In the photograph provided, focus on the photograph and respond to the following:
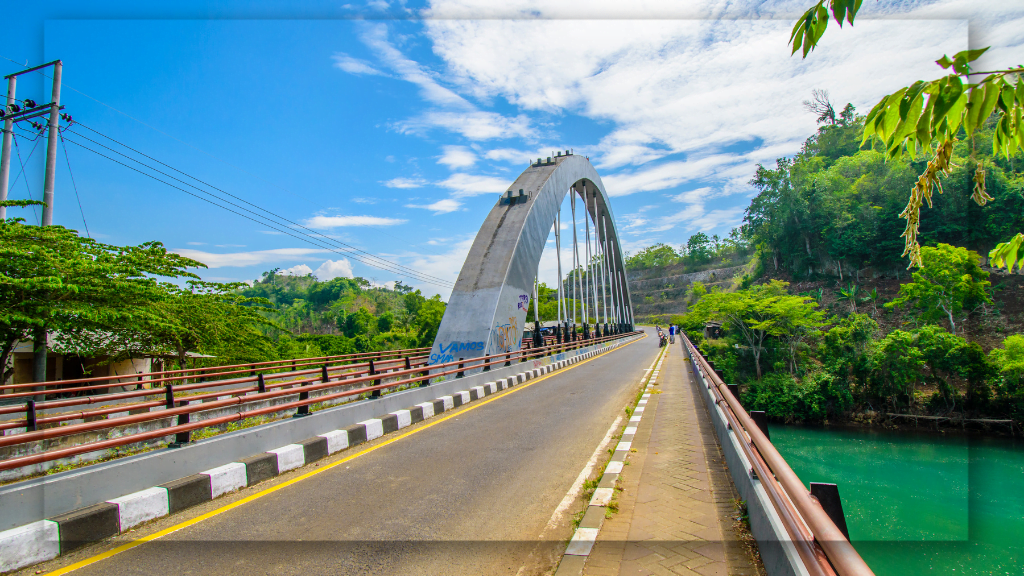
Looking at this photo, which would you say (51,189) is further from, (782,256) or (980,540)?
(782,256)

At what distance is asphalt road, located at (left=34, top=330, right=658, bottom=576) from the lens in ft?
9.84

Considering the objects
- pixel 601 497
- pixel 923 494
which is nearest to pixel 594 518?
pixel 601 497

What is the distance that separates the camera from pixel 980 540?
14867 mm

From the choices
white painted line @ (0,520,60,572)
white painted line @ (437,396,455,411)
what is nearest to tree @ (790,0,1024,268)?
white painted line @ (0,520,60,572)

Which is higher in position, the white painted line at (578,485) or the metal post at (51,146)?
the metal post at (51,146)

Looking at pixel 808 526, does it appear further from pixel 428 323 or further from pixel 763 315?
pixel 428 323

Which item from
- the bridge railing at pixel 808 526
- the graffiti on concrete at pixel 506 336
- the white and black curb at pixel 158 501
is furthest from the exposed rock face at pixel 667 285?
the bridge railing at pixel 808 526

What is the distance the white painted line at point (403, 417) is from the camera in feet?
23.5

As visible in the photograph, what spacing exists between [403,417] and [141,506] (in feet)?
12.5

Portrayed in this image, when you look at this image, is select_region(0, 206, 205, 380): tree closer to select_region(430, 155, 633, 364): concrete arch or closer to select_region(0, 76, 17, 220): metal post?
select_region(0, 76, 17, 220): metal post

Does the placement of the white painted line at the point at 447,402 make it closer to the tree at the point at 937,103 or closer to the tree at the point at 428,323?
the tree at the point at 937,103

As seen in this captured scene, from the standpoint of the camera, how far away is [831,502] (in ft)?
6.05

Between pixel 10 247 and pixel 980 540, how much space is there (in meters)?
26.2

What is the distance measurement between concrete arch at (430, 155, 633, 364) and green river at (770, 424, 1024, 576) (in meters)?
10.9
